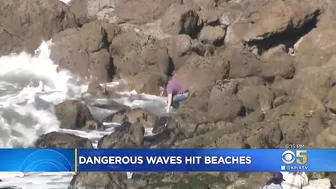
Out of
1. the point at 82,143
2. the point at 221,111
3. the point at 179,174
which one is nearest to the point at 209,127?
the point at 221,111

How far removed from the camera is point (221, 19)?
885cm

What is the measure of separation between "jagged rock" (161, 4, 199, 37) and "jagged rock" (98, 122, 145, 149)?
183 cm

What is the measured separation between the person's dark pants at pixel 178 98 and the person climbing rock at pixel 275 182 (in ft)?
4.93

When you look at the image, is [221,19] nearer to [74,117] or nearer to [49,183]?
[74,117]

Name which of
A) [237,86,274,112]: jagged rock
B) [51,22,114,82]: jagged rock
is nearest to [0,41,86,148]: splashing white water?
[51,22,114,82]: jagged rock

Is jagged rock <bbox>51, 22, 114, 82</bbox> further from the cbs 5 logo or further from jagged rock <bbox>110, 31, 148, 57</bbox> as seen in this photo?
the cbs 5 logo

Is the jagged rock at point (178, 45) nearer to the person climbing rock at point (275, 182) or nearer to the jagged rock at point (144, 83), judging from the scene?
the jagged rock at point (144, 83)

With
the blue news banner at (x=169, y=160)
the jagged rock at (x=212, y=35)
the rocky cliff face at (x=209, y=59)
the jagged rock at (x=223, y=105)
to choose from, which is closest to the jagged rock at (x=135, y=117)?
the rocky cliff face at (x=209, y=59)

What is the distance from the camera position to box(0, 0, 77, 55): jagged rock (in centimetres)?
794

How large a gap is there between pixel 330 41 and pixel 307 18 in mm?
481

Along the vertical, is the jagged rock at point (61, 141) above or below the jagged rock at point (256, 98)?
below

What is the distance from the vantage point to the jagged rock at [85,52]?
304 inches

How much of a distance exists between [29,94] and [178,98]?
175 cm

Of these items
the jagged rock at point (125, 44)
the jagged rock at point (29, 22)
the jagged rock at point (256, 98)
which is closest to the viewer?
the jagged rock at point (256, 98)
